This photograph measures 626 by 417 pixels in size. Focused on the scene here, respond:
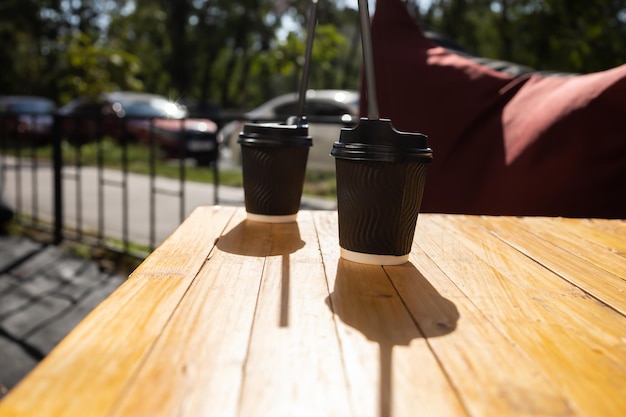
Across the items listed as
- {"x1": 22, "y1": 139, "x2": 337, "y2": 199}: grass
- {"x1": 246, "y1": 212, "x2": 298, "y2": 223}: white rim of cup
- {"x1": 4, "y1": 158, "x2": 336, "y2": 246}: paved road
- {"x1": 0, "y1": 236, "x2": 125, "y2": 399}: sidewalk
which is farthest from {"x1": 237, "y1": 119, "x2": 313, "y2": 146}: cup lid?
{"x1": 22, "y1": 139, "x2": 337, "y2": 199}: grass

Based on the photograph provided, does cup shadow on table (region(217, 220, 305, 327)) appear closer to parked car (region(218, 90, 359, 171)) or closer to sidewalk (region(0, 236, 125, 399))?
sidewalk (region(0, 236, 125, 399))

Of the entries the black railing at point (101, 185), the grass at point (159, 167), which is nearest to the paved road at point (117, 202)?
the black railing at point (101, 185)

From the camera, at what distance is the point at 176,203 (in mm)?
7531

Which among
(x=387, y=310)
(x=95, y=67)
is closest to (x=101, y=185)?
(x=387, y=310)

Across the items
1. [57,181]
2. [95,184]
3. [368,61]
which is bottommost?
[95,184]

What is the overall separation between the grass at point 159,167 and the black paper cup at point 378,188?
452cm

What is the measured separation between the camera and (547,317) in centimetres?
84

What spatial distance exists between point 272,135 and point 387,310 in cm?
66

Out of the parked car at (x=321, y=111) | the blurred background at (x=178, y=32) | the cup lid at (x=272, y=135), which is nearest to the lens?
the cup lid at (x=272, y=135)

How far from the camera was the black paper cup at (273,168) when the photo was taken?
142cm

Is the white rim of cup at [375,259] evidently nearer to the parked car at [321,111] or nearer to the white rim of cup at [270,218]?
the white rim of cup at [270,218]

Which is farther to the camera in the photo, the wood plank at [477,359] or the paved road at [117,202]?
the paved road at [117,202]

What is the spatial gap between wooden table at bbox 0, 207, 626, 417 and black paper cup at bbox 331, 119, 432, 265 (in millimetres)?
38

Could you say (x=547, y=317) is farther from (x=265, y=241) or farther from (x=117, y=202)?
(x=117, y=202)
